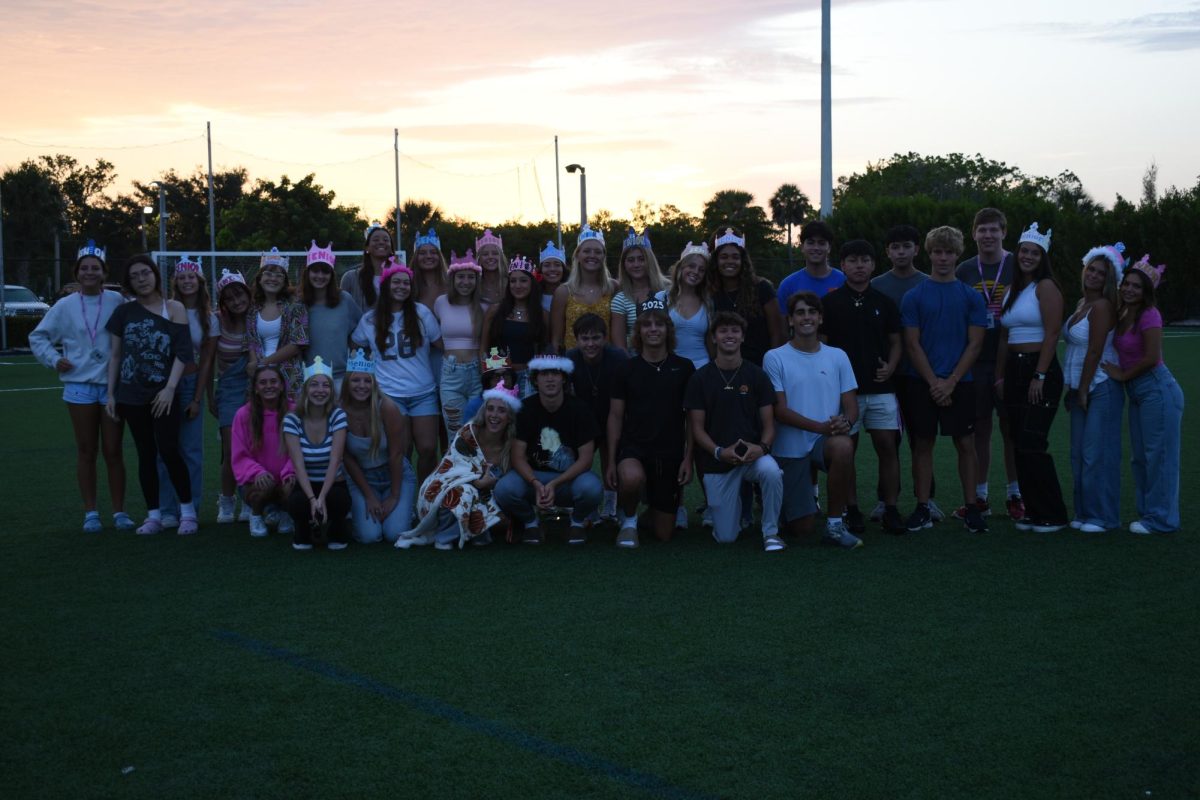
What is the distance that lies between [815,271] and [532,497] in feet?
7.84

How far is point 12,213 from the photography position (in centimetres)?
5703

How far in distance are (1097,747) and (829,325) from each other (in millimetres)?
3850

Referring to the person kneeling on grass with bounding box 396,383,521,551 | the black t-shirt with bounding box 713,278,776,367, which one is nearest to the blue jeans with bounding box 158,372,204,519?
the person kneeling on grass with bounding box 396,383,521,551

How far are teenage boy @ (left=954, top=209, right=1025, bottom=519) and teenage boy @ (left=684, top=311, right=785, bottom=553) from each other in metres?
1.47

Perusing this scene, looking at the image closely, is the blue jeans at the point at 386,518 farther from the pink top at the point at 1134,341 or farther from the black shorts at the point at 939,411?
the pink top at the point at 1134,341

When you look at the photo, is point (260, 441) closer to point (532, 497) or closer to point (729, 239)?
point (532, 497)

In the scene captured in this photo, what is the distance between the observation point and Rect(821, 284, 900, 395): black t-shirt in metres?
7.11

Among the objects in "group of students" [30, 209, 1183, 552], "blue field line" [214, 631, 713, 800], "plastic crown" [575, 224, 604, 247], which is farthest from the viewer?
"plastic crown" [575, 224, 604, 247]

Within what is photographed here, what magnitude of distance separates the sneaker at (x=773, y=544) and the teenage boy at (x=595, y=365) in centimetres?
113

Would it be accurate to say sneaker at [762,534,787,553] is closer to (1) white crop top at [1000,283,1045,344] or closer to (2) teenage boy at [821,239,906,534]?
(2) teenage boy at [821,239,906,534]


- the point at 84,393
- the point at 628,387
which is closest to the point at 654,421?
the point at 628,387

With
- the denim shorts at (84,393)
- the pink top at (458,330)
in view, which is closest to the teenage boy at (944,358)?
the pink top at (458,330)

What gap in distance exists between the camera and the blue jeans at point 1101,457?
23.0 ft

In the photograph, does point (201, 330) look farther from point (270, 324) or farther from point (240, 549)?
point (240, 549)
